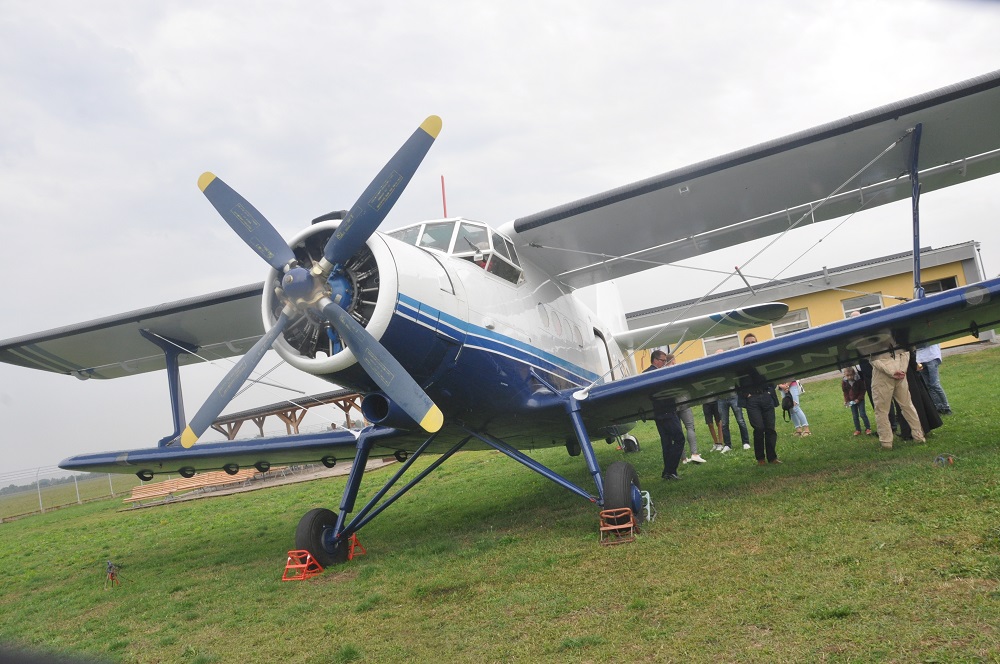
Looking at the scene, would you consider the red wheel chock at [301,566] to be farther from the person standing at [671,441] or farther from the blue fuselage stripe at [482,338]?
the person standing at [671,441]

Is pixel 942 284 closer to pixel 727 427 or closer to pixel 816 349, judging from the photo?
pixel 727 427

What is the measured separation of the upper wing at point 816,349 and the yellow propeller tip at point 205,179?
4219mm

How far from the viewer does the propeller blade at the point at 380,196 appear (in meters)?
5.61

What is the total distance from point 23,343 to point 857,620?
11329 mm

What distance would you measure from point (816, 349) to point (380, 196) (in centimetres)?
505

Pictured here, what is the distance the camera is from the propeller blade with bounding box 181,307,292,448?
5883 millimetres

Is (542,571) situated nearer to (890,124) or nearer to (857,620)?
(857,620)

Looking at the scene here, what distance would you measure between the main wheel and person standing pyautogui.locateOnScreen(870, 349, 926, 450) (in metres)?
4.05

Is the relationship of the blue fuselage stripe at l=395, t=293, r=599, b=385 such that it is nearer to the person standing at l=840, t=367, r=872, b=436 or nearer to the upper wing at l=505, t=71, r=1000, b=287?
the upper wing at l=505, t=71, r=1000, b=287

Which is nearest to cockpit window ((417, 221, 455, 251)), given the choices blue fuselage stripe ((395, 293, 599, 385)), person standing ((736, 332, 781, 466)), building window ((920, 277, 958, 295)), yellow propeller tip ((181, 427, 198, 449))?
blue fuselage stripe ((395, 293, 599, 385))

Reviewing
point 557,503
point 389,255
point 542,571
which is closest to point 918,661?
point 542,571

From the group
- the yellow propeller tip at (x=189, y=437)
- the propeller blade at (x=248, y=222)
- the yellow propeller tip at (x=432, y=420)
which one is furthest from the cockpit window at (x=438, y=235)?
the yellow propeller tip at (x=189, y=437)

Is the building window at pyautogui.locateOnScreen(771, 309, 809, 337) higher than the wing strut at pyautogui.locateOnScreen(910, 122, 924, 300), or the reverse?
the wing strut at pyautogui.locateOnScreen(910, 122, 924, 300)

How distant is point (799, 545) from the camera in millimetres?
4789
